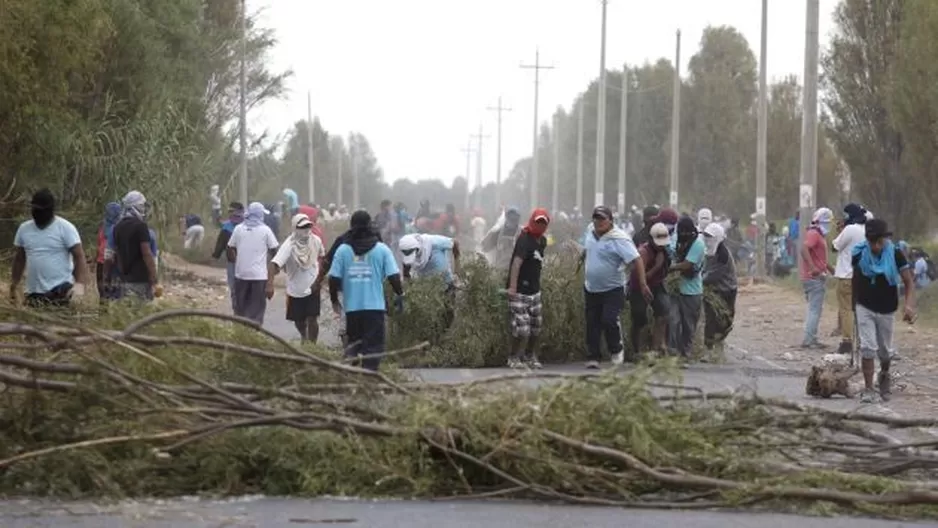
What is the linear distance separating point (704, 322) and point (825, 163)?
38680 mm

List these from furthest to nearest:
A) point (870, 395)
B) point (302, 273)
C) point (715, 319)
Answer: point (715, 319), point (302, 273), point (870, 395)

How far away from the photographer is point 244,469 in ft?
30.2

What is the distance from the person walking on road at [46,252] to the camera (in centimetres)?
1398

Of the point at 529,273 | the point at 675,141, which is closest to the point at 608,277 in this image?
the point at 529,273

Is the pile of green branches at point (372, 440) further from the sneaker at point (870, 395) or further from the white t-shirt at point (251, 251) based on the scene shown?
the white t-shirt at point (251, 251)

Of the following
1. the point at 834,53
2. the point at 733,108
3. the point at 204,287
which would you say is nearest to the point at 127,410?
the point at 204,287

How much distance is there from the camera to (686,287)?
17922mm

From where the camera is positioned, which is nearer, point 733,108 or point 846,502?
point 846,502

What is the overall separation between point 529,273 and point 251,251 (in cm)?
281

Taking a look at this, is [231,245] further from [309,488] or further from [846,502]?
[846,502]

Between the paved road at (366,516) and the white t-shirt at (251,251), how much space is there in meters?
8.28

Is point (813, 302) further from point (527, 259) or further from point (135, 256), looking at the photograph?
point (135, 256)

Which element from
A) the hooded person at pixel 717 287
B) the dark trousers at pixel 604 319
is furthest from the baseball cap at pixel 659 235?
the hooded person at pixel 717 287

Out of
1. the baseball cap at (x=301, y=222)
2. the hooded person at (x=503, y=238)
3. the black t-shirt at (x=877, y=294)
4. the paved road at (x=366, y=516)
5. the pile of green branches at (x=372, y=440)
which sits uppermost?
the baseball cap at (x=301, y=222)
